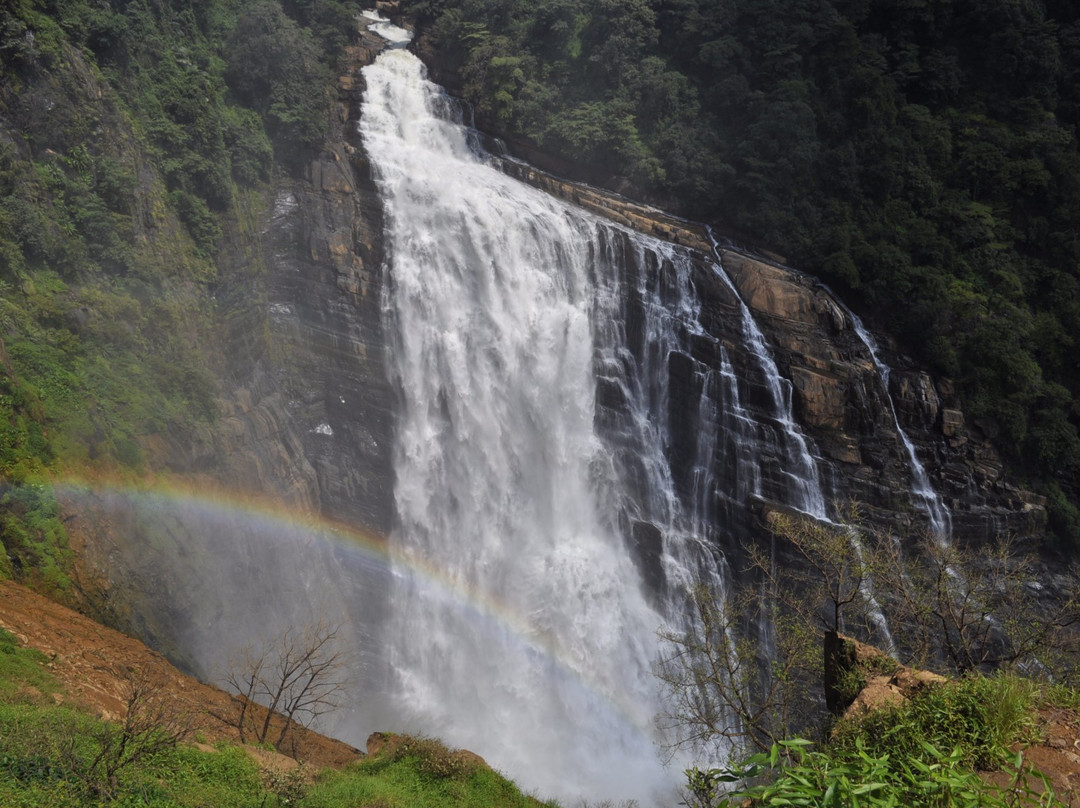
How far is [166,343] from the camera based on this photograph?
19.8 metres

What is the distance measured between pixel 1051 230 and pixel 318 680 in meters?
33.0

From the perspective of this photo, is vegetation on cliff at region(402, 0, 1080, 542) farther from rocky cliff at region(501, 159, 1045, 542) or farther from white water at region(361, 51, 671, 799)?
white water at region(361, 51, 671, 799)

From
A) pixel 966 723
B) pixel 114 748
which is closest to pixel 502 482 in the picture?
pixel 114 748

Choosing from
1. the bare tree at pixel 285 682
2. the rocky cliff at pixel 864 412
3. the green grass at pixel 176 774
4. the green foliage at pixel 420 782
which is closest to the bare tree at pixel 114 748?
the green grass at pixel 176 774

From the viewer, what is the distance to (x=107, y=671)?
476 inches

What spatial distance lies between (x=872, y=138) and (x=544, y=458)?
20178 millimetres

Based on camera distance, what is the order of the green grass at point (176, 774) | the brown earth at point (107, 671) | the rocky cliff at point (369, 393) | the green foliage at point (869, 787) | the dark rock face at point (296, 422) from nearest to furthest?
the green foliage at point (869, 787) → the green grass at point (176, 774) → the brown earth at point (107, 671) → the dark rock face at point (296, 422) → the rocky cliff at point (369, 393)

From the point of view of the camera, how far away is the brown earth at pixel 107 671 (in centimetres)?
1122

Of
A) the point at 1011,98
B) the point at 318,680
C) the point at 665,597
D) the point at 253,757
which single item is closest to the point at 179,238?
the point at 318,680

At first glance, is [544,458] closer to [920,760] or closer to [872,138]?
[872,138]

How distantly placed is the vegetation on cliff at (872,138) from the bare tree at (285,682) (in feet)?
73.5

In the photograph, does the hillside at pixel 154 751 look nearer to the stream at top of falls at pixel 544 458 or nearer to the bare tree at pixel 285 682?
the bare tree at pixel 285 682

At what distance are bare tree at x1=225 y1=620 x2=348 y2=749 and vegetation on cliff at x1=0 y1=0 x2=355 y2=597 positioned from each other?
4.81m

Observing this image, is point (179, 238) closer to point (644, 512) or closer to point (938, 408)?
point (644, 512)
